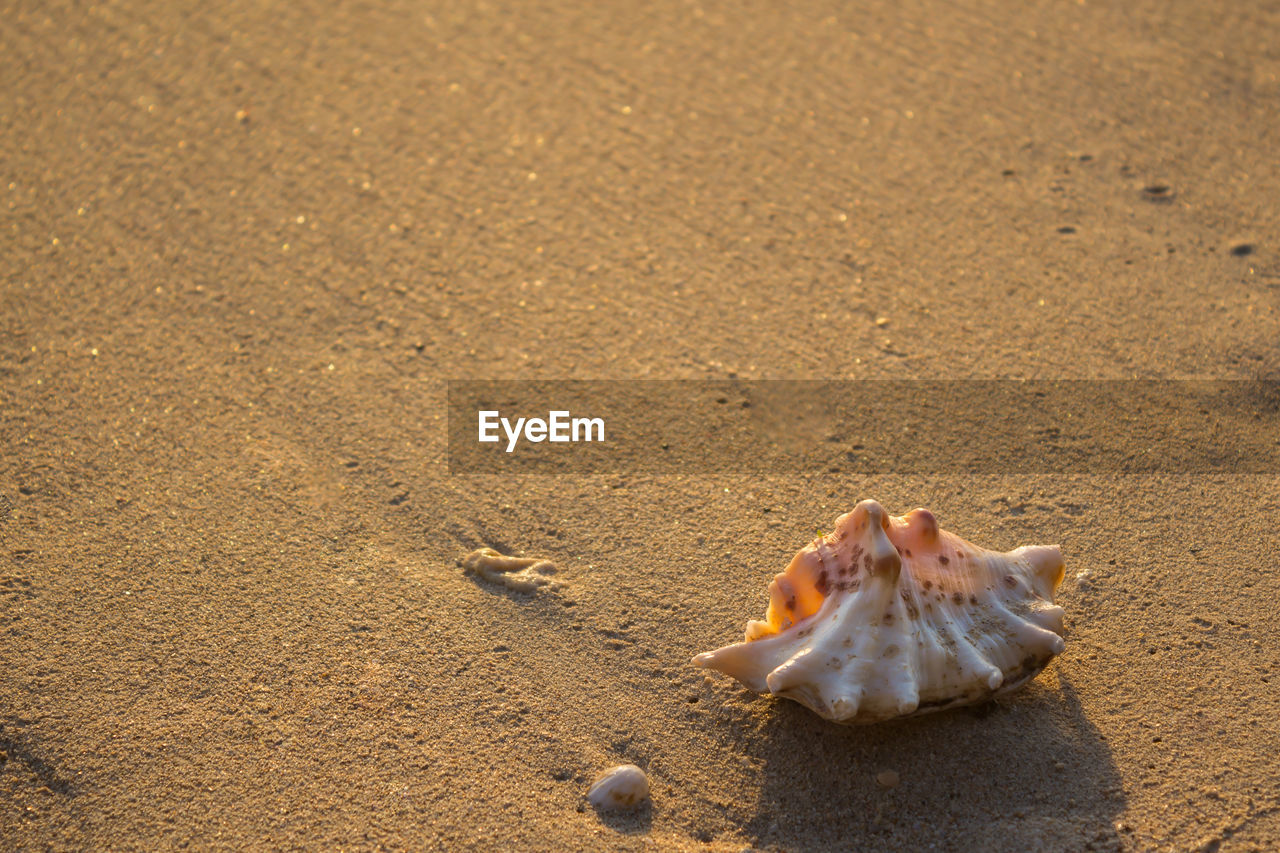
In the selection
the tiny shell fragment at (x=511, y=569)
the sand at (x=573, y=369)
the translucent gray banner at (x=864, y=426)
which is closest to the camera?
the sand at (x=573, y=369)

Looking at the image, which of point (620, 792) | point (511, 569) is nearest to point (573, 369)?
point (511, 569)

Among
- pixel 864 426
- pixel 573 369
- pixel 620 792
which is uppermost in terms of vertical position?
pixel 573 369

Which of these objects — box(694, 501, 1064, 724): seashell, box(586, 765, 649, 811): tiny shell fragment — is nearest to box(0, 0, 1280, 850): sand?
box(586, 765, 649, 811): tiny shell fragment

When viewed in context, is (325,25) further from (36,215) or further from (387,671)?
(387,671)

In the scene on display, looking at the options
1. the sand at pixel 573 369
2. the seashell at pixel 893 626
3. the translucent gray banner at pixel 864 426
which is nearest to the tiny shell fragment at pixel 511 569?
the sand at pixel 573 369

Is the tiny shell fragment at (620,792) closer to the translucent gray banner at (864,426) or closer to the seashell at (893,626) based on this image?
the seashell at (893,626)

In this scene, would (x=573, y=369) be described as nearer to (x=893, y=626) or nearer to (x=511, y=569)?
(x=511, y=569)
